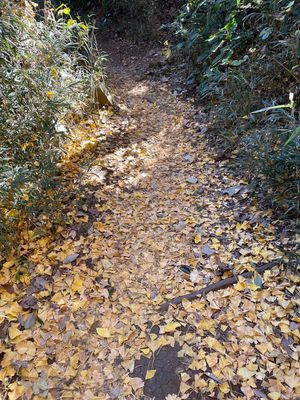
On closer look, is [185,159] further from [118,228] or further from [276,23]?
[276,23]

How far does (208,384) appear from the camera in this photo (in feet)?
5.59

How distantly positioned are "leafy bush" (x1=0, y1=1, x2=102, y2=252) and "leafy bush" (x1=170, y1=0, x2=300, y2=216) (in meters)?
1.88

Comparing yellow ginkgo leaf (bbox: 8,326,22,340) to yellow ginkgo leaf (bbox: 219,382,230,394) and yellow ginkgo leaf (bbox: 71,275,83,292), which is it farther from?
yellow ginkgo leaf (bbox: 219,382,230,394)

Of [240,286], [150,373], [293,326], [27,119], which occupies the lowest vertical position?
[293,326]

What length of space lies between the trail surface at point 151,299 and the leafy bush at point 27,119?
28 centimetres

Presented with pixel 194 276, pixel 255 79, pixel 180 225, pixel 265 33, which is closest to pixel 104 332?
pixel 194 276

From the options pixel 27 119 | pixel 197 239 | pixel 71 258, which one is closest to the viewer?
pixel 71 258

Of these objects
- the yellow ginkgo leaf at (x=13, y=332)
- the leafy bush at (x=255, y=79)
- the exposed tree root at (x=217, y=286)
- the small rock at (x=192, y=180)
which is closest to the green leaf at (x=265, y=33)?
the leafy bush at (x=255, y=79)

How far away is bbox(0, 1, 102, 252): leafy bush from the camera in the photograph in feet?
7.62

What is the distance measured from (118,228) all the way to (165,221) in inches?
17.4

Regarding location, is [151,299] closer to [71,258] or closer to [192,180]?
[71,258]

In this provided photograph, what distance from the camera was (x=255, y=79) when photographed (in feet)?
11.4

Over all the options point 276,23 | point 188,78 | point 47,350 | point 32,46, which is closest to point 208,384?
point 47,350

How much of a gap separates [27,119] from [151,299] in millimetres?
1895
